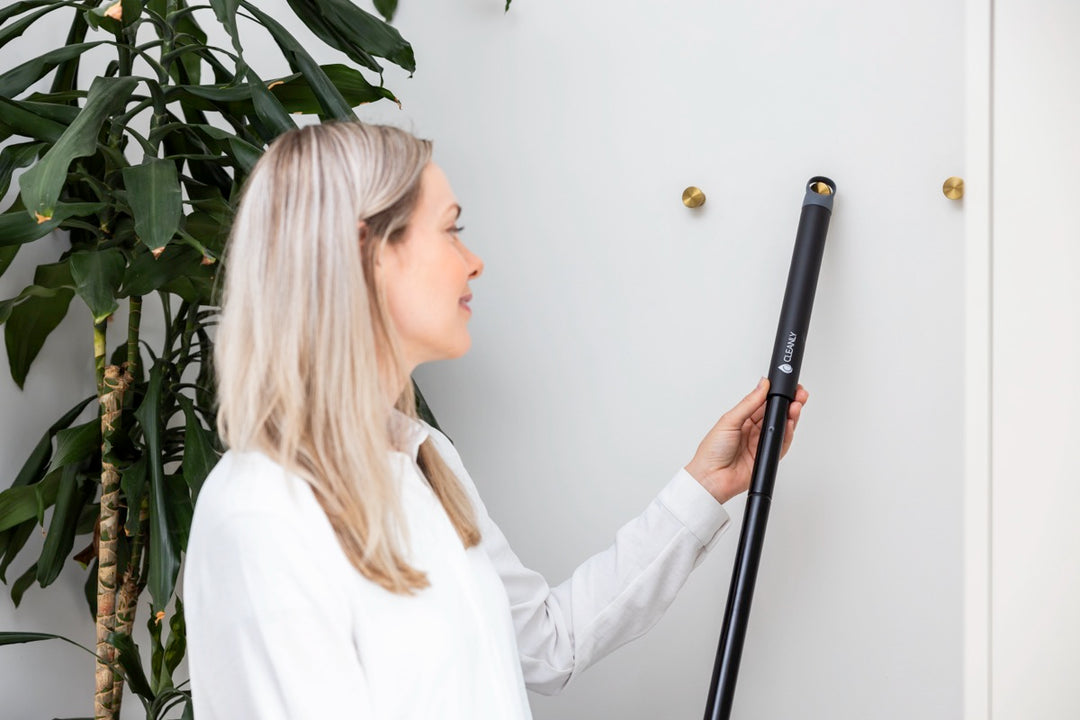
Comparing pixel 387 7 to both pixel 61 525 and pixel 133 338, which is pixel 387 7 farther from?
pixel 61 525

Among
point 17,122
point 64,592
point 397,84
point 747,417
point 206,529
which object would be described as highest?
point 397,84

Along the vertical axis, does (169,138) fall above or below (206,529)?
above

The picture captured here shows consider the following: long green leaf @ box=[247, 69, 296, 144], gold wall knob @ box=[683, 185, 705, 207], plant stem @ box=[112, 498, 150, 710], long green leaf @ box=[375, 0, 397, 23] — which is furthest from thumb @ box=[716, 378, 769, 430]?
long green leaf @ box=[375, 0, 397, 23]

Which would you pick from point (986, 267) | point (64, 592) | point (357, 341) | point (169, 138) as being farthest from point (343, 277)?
point (64, 592)

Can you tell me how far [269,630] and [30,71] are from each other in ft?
2.47

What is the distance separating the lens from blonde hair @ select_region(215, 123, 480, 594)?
2.51 ft

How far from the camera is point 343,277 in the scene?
771 millimetres

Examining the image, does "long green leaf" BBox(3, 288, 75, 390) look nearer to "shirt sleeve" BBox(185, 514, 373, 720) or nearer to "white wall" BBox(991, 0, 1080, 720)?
"shirt sleeve" BBox(185, 514, 373, 720)

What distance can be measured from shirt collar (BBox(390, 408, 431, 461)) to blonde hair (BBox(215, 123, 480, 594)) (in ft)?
0.30

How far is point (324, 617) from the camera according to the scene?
71 centimetres

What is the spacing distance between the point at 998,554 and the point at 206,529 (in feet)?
1.70

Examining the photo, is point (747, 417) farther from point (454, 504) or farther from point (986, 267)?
point (986, 267)

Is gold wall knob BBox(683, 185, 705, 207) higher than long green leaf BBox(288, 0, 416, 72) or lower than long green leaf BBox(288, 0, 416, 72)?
lower

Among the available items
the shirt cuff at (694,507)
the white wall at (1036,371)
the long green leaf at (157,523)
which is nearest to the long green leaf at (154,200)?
the long green leaf at (157,523)
